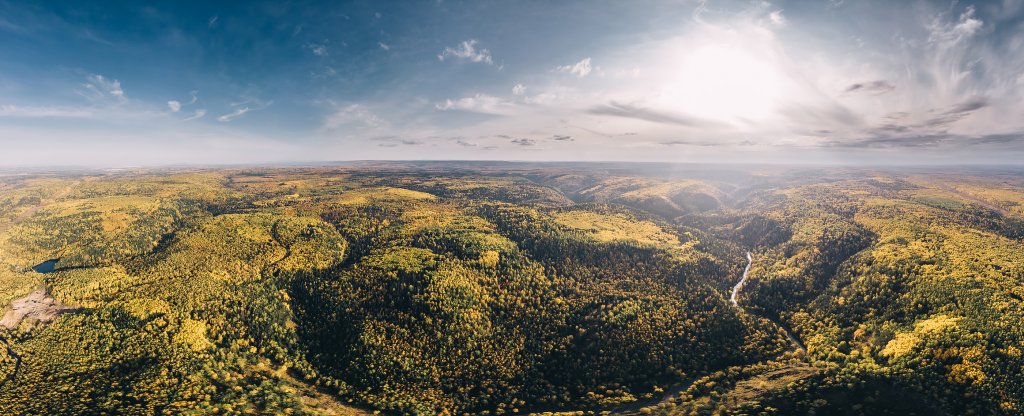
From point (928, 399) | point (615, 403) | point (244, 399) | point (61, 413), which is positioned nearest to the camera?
point (61, 413)

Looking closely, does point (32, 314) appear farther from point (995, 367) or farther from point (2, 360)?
A: point (995, 367)

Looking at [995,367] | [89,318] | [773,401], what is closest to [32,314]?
[89,318]

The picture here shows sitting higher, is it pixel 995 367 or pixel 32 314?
pixel 32 314

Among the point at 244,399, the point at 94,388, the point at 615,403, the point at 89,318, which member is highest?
the point at 89,318

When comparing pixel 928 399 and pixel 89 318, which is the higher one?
pixel 89 318

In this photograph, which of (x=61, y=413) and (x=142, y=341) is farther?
(x=142, y=341)

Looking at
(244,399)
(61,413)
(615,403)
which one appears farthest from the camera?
(615,403)

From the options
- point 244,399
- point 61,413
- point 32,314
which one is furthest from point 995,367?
point 32,314

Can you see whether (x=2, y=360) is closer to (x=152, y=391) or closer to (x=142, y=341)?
(x=142, y=341)

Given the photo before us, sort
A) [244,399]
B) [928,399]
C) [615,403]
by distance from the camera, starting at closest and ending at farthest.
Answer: [928,399] < [244,399] < [615,403]
